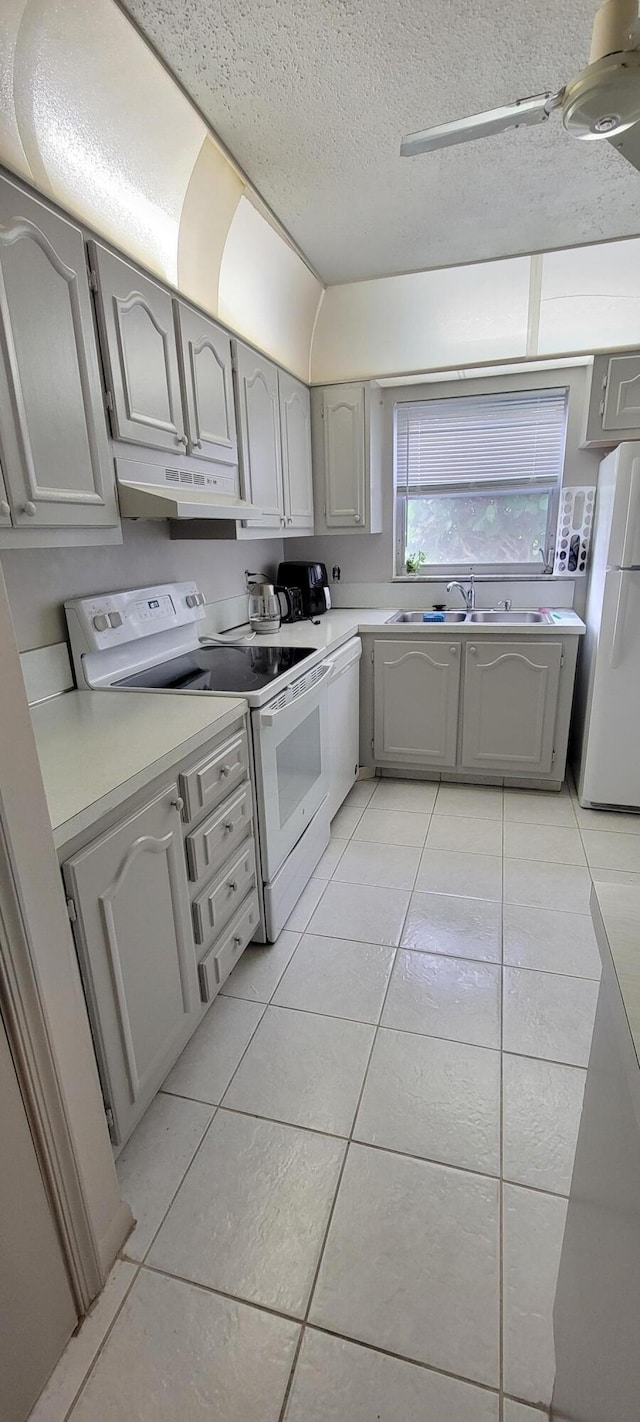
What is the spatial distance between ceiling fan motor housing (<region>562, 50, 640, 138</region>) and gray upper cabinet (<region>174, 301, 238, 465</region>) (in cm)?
123

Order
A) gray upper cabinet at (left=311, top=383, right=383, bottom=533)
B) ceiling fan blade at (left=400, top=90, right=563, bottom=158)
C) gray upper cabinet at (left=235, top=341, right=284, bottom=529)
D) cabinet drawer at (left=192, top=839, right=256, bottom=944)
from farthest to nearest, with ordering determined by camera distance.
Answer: gray upper cabinet at (left=311, top=383, right=383, bottom=533)
gray upper cabinet at (left=235, top=341, right=284, bottom=529)
cabinet drawer at (left=192, top=839, right=256, bottom=944)
ceiling fan blade at (left=400, top=90, right=563, bottom=158)

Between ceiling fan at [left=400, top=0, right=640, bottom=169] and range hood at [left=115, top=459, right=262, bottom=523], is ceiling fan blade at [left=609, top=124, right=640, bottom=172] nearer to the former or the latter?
ceiling fan at [left=400, top=0, right=640, bottom=169]

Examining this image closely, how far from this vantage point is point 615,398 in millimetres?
2717

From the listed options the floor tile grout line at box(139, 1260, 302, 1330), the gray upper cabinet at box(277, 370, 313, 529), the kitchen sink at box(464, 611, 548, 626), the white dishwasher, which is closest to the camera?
the floor tile grout line at box(139, 1260, 302, 1330)

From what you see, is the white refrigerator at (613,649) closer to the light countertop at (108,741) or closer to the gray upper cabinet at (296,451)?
the gray upper cabinet at (296,451)

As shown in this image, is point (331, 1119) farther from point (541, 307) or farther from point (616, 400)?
point (541, 307)

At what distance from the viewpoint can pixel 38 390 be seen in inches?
51.5

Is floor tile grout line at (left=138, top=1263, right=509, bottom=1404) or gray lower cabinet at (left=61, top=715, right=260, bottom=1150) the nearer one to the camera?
floor tile grout line at (left=138, top=1263, right=509, bottom=1404)

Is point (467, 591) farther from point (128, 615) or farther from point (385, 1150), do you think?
point (385, 1150)

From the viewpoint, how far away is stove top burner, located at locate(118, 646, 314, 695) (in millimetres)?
1888

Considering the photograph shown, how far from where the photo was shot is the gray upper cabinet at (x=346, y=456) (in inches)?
124

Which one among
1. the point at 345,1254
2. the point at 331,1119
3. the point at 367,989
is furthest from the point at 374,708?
the point at 345,1254

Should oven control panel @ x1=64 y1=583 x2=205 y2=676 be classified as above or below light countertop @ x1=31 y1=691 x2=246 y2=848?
above

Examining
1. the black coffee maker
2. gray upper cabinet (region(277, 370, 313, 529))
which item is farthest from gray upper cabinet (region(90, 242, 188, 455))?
the black coffee maker
